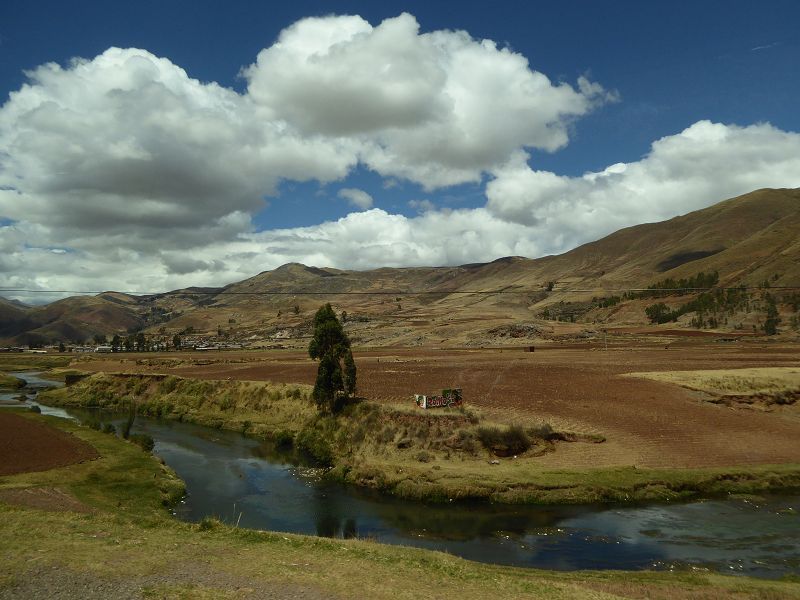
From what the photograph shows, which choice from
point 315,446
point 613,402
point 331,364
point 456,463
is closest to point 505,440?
point 456,463

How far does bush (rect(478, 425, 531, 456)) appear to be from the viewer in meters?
40.3

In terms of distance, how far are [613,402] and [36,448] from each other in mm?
53940

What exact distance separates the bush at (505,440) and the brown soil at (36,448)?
3232 centimetres

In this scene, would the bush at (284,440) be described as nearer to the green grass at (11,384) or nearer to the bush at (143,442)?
the bush at (143,442)

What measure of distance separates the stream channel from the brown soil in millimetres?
9266

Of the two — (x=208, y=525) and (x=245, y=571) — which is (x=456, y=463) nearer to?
(x=208, y=525)

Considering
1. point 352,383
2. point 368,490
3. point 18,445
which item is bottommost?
point 368,490

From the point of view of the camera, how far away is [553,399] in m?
54.1

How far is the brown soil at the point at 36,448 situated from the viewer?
38719mm

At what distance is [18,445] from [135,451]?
388 inches

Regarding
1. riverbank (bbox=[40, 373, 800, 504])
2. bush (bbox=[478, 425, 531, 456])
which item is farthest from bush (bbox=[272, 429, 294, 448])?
bush (bbox=[478, 425, 531, 456])

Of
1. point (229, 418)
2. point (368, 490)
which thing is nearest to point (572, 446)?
point (368, 490)

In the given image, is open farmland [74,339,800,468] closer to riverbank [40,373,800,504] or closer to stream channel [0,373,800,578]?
riverbank [40,373,800,504]

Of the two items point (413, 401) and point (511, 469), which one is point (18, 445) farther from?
point (511, 469)
